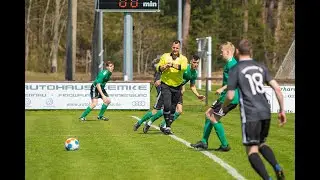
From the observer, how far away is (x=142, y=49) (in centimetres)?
7481

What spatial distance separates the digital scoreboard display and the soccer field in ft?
34.8

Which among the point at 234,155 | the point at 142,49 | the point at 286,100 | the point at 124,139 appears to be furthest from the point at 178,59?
the point at 142,49

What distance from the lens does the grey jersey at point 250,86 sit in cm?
1100

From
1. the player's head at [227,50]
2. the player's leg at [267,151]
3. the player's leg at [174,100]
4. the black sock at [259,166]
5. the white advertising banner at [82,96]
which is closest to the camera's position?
the black sock at [259,166]

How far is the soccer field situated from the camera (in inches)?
500

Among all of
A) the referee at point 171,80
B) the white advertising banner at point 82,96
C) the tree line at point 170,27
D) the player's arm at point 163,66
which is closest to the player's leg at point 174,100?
the referee at point 171,80

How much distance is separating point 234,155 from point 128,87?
723 inches

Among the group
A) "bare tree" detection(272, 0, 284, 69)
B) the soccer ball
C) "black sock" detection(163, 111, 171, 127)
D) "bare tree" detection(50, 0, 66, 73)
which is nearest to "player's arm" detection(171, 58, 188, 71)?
"black sock" detection(163, 111, 171, 127)

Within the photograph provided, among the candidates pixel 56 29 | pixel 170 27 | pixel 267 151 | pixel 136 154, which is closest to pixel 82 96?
pixel 136 154

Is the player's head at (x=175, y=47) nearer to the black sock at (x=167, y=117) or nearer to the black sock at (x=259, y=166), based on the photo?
the black sock at (x=167, y=117)

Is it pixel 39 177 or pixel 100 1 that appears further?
pixel 100 1

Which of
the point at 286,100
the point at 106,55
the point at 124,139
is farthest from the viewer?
the point at 106,55

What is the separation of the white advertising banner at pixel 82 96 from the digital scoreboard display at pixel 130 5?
3.11 m
